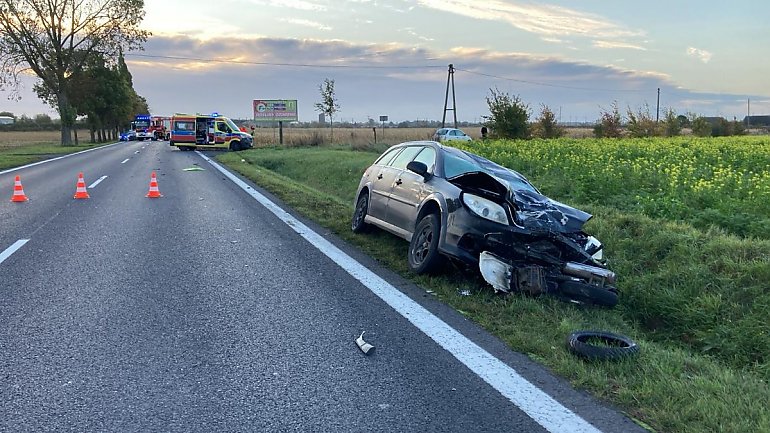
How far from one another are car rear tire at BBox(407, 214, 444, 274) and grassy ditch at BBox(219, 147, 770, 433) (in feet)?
0.50

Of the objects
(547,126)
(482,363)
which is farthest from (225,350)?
(547,126)

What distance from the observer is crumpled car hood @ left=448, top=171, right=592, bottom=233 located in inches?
257

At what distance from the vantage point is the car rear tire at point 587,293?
6008mm

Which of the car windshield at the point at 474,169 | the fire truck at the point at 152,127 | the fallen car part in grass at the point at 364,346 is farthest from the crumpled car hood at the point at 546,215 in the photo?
the fire truck at the point at 152,127

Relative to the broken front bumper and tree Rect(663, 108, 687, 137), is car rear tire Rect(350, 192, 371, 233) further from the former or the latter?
tree Rect(663, 108, 687, 137)

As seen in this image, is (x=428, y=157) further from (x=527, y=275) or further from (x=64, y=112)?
(x=64, y=112)

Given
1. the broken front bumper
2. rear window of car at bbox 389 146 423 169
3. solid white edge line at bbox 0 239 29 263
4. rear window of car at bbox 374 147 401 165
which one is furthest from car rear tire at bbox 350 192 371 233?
solid white edge line at bbox 0 239 29 263

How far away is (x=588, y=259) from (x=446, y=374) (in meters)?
2.64

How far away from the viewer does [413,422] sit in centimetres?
368

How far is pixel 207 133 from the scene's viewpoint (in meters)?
41.4

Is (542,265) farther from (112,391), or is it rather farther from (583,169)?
(583,169)

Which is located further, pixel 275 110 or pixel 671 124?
pixel 275 110

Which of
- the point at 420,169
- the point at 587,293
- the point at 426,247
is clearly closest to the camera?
the point at 587,293

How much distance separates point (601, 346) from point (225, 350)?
270 cm
